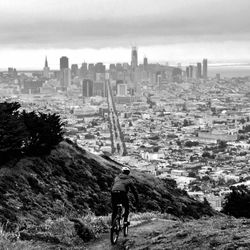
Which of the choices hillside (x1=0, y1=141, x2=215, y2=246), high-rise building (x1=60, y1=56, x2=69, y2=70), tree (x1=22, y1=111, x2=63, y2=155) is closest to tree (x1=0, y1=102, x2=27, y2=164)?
hillside (x1=0, y1=141, x2=215, y2=246)

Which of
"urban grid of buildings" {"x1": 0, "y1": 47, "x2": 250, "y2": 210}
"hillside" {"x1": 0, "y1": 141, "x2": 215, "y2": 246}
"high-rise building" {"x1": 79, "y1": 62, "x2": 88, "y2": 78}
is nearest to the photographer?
"hillside" {"x1": 0, "y1": 141, "x2": 215, "y2": 246}

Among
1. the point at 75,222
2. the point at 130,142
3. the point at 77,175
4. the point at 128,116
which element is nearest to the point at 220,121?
the point at 128,116

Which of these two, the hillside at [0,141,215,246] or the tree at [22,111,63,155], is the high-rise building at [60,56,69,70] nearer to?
the hillside at [0,141,215,246]

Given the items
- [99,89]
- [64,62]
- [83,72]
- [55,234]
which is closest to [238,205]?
[55,234]

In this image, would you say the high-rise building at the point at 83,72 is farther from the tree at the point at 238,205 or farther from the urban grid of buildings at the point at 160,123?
the tree at the point at 238,205

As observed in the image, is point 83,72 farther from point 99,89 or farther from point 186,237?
point 186,237

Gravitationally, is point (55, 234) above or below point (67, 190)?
above
